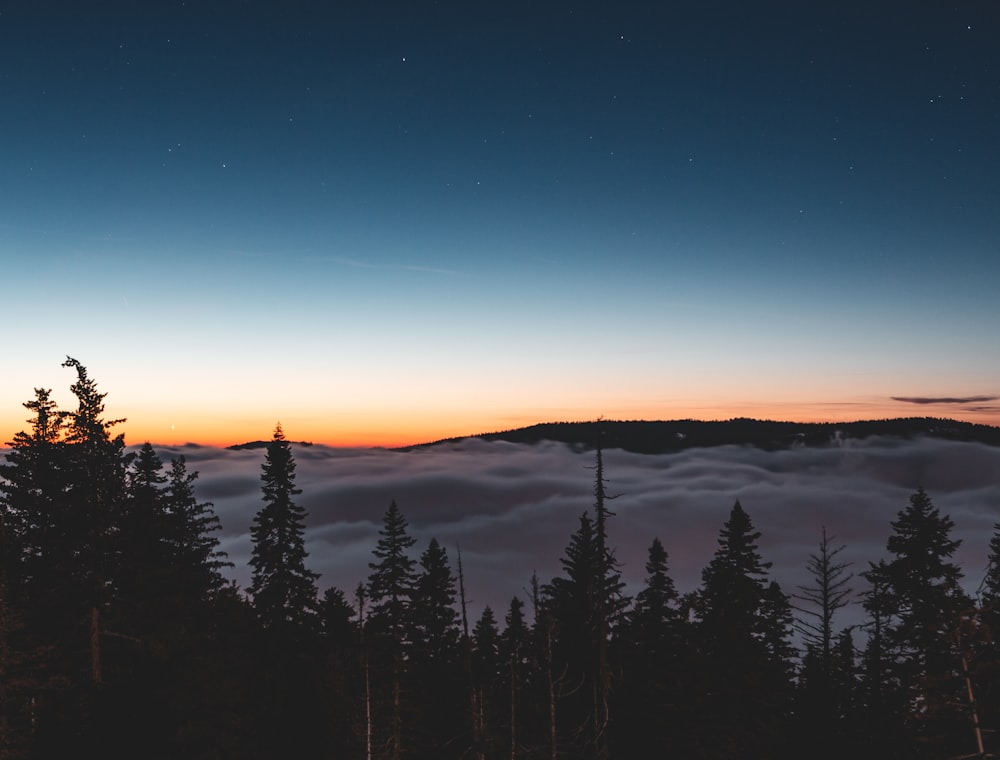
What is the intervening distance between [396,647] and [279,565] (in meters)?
8.61

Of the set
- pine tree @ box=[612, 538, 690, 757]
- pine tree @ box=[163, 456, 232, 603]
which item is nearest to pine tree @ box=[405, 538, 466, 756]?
pine tree @ box=[612, 538, 690, 757]

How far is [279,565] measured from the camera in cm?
3494

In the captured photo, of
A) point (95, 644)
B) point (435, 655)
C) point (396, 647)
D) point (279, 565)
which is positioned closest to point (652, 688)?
point (396, 647)

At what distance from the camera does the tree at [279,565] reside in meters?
34.4

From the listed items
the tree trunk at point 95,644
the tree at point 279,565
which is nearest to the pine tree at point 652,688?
the tree at point 279,565

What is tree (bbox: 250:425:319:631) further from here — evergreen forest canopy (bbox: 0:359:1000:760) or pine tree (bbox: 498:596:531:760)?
pine tree (bbox: 498:596:531:760)

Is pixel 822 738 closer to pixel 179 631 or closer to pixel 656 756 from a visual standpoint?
pixel 656 756

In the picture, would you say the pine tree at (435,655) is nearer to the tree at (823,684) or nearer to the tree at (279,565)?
the tree at (279,565)

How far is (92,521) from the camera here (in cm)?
1970

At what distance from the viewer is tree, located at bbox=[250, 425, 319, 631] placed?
34438mm

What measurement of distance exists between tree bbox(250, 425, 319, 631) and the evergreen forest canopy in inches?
5.1

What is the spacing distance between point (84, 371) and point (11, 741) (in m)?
10.9

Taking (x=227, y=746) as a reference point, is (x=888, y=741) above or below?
below

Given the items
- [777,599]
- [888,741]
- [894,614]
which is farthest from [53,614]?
[777,599]
